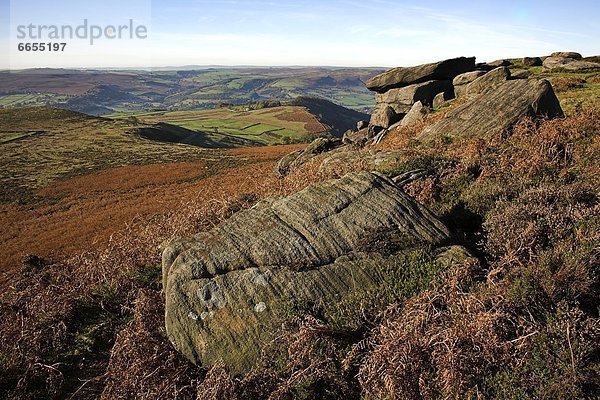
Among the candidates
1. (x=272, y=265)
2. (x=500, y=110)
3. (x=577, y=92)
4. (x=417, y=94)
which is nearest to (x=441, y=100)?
(x=417, y=94)

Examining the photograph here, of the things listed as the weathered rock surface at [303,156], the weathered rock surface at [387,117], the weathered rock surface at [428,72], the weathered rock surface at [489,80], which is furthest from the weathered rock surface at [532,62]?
the weathered rock surface at [303,156]

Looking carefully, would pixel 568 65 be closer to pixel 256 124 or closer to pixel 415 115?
pixel 415 115

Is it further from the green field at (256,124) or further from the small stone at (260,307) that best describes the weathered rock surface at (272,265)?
the green field at (256,124)

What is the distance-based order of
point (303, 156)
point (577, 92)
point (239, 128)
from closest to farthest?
point (577, 92), point (303, 156), point (239, 128)

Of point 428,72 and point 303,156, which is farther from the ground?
point 428,72

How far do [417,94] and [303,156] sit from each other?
14.4 meters

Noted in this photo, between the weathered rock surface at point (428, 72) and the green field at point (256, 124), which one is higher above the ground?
the weathered rock surface at point (428, 72)

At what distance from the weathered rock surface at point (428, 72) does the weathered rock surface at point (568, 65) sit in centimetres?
700

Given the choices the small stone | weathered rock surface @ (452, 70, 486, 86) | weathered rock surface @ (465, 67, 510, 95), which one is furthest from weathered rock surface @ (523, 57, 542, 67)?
the small stone

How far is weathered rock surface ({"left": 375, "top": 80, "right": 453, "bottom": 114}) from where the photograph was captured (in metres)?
37.1

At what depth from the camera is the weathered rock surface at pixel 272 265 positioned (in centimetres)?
761

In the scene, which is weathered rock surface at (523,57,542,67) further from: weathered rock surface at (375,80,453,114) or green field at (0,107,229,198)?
green field at (0,107,229,198)

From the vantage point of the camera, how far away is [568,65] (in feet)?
118

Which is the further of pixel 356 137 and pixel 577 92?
pixel 356 137
